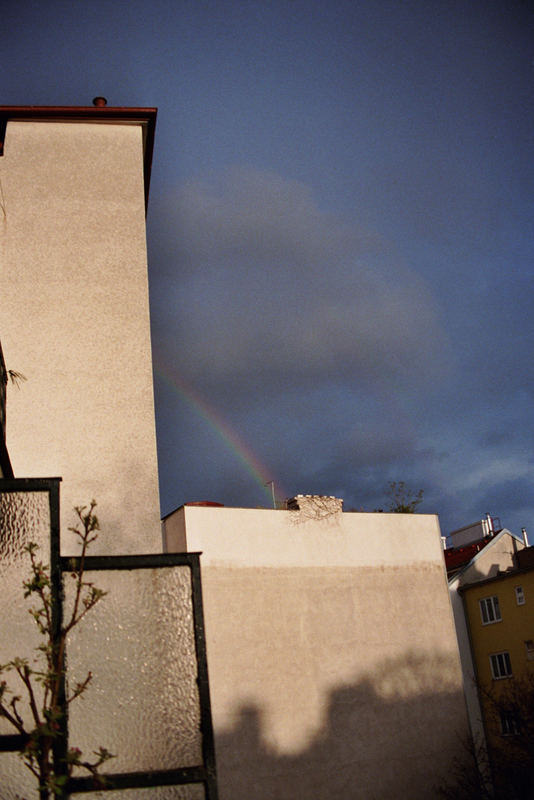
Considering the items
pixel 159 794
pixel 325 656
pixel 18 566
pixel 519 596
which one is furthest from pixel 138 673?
pixel 519 596

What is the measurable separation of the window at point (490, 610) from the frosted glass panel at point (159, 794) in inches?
1402

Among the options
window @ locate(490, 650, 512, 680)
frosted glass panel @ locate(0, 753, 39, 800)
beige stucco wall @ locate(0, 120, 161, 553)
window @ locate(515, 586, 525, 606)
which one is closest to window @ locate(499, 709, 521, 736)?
window @ locate(490, 650, 512, 680)

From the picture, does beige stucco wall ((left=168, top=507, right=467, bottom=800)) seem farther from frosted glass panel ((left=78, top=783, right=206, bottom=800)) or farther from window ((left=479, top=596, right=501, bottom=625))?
frosted glass panel ((left=78, top=783, right=206, bottom=800))

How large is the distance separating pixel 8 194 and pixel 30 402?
12.9ft

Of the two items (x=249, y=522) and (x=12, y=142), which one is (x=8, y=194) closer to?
(x=12, y=142)

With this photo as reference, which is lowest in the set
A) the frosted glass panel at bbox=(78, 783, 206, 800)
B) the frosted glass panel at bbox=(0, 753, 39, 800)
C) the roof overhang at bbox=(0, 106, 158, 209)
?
the frosted glass panel at bbox=(78, 783, 206, 800)

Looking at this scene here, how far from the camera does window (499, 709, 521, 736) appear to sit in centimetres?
3606

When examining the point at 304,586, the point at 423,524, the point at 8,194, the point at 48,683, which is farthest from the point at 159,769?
the point at 423,524

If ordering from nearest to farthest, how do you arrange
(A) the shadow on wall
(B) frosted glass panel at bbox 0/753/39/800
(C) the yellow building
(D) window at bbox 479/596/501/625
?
(B) frosted glass panel at bbox 0/753/39/800
(A) the shadow on wall
(C) the yellow building
(D) window at bbox 479/596/501/625

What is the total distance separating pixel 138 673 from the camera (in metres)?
6.38

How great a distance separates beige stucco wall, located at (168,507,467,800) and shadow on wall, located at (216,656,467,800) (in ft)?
0.13

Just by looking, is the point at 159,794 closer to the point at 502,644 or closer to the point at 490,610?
the point at 502,644

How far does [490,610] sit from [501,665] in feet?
8.09

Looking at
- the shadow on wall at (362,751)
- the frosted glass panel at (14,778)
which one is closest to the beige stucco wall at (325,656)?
the shadow on wall at (362,751)
